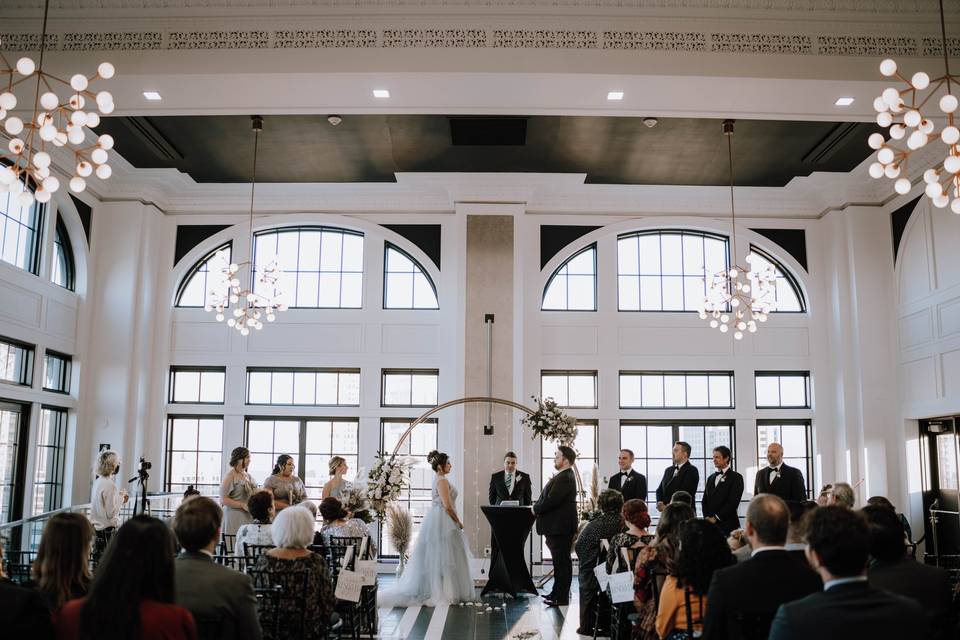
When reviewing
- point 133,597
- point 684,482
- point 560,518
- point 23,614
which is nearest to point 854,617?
point 133,597

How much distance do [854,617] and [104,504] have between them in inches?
281

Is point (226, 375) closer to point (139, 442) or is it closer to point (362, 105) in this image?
point (139, 442)

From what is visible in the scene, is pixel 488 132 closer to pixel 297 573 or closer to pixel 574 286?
pixel 574 286

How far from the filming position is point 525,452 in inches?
449

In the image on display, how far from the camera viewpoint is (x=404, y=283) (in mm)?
12273

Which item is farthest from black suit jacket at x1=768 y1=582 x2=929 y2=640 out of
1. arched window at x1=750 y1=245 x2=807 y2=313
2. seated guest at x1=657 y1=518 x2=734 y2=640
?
arched window at x1=750 y1=245 x2=807 y2=313

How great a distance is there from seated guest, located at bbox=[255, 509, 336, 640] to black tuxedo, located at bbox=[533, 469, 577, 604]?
4.39 m

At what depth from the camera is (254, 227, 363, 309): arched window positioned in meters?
12.3

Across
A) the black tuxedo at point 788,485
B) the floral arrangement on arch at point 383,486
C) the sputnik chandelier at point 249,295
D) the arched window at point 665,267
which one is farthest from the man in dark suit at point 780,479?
the sputnik chandelier at point 249,295

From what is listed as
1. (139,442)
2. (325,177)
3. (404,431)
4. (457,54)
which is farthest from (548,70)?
(139,442)

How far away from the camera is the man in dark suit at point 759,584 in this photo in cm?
302

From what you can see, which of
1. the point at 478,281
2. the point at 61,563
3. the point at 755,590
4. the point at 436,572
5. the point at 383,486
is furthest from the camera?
the point at 478,281

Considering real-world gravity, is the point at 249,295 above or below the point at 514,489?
above

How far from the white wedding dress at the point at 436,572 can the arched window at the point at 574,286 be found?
4.31 metres
